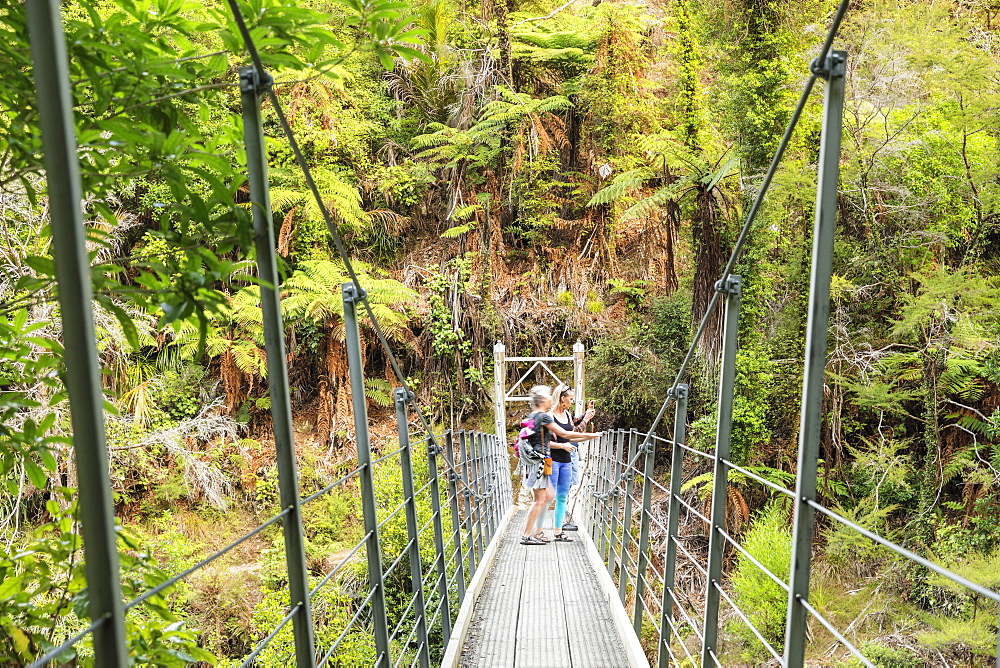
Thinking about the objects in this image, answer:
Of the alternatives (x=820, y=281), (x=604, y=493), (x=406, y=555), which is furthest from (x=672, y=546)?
(x=406, y=555)

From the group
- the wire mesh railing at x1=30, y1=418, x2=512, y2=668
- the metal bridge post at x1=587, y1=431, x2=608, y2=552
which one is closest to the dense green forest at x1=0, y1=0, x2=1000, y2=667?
the wire mesh railing at x1=30, y1=418, x2=512, y2=668

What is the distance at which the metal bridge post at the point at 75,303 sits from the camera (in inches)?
26.0

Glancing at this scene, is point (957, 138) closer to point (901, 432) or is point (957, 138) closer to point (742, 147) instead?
point (742, 147)

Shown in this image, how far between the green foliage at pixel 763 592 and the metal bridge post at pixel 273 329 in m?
5.35

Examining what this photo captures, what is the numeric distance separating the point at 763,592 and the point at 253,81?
629 cm

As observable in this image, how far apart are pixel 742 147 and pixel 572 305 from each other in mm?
5390

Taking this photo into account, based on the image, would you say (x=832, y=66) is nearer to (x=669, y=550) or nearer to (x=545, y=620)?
(x=669, y=550)

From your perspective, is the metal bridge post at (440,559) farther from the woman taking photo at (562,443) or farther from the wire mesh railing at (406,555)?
the woman taking photo at (562,443)

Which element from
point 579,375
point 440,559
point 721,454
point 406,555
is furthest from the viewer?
point 579,375

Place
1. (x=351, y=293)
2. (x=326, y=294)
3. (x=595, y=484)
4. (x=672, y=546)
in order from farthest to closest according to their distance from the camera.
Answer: (x=326, y=294)
(x=595, y=484)
(x=672, y=546)
(x=351, y=293)

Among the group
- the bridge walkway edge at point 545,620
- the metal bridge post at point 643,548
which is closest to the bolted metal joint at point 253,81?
the metal bridge post at point 643,548

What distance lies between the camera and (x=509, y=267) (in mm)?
12641

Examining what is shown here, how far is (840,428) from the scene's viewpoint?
286 inches

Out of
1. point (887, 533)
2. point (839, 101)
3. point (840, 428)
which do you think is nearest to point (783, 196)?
point (840, 428)
